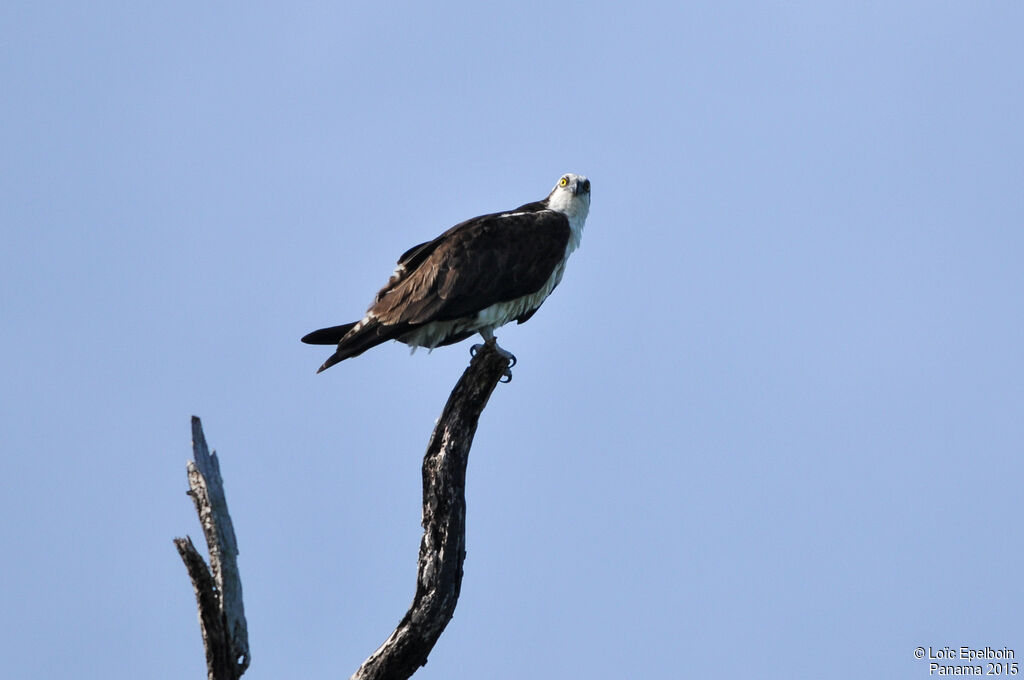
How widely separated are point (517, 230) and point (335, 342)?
1881 mm

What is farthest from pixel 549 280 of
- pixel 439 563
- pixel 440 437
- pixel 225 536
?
pixel 225 536

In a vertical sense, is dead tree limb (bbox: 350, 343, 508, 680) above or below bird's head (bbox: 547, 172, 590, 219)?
below

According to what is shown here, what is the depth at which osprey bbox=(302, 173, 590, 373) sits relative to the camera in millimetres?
10430

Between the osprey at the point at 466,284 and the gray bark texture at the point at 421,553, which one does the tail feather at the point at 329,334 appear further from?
the gray bark texture at the point at 421,553

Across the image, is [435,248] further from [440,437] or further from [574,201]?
[440,437]

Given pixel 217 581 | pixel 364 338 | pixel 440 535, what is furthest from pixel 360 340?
pixel 217 581

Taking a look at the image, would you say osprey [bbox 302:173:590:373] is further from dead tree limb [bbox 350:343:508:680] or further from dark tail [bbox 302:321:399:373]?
dead tree limb [bbox 350:343:508:680]

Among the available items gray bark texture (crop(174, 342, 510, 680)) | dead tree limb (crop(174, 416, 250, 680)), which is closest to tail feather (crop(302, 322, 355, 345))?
gray bark texture (crop(174, 342, 510, 680))

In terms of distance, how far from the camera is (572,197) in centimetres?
1203

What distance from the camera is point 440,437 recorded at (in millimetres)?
8977

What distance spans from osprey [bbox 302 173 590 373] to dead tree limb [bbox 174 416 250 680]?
192 centimetres

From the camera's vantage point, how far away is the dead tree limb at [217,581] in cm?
796

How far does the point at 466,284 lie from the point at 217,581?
11.7ft

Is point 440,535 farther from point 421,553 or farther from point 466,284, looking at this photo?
point 466,284
